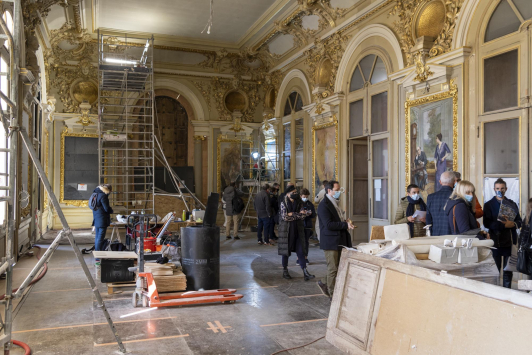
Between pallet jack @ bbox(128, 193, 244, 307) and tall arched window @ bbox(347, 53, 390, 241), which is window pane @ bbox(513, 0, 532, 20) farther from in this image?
pallet jack @ bbox(128, 193, 244, 307)

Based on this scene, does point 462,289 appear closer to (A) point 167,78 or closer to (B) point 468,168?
(B) point 468,168

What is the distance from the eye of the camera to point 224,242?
1169cm

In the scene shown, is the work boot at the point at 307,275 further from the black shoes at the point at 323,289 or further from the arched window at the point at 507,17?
the arched window at the point at 507,17

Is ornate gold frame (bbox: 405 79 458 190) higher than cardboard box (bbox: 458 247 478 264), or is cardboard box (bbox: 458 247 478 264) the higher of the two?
ornate gold frame (bbox: 405 79 458 190)

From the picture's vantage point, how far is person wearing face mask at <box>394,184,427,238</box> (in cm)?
702

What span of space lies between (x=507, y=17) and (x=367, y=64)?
3.71 m

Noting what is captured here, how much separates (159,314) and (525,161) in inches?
212

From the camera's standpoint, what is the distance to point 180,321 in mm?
5164

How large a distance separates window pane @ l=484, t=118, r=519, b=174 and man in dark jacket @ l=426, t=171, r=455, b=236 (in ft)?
5.77

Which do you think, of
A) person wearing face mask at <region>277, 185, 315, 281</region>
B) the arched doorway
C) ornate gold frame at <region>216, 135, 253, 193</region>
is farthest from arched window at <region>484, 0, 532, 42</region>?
the arched doorway

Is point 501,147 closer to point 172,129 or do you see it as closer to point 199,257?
point 199,257

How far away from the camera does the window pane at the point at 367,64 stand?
10.3 m

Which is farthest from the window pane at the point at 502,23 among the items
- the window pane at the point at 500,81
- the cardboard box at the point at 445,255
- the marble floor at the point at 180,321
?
the marble floor at the point at 180,321

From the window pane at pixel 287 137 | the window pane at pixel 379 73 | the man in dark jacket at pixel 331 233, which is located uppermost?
the window pane at pixel 379 73
